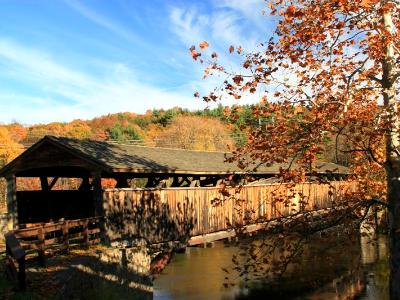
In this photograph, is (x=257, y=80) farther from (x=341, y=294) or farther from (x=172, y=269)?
(x=172, y=269)

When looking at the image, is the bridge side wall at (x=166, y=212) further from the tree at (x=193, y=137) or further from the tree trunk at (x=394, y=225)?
the tree at (x=193, y=137)

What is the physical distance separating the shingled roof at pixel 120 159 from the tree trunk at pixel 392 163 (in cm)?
391

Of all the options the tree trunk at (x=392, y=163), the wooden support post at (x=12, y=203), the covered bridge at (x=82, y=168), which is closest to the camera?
the tree trunk at (x=392, y=163)

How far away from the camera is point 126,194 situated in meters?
13.3

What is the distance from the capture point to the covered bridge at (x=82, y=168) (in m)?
13.5

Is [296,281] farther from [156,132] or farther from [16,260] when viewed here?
[156,132]

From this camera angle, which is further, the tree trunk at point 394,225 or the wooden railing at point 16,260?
the wooden railing at point 16,260

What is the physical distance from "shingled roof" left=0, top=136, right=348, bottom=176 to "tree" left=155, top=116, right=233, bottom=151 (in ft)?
141

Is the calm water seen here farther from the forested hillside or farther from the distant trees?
the forested hillside

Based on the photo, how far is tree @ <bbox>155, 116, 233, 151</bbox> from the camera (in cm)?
6250

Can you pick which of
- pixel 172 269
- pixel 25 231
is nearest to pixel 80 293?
pixel 25 231

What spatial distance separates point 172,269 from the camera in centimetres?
2202

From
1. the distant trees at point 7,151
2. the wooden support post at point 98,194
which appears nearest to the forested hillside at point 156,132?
the distant trees at point 7,151

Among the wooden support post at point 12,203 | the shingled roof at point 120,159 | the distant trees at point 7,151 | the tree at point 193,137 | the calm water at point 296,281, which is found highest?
the tree at point 193,137
